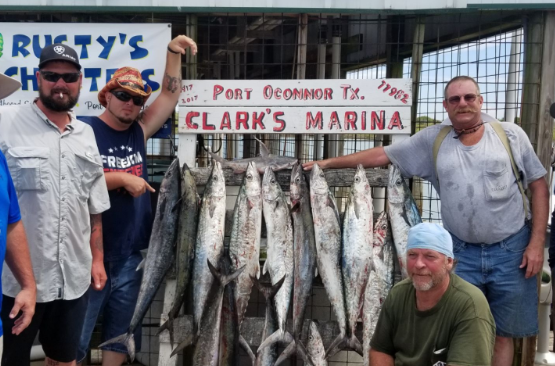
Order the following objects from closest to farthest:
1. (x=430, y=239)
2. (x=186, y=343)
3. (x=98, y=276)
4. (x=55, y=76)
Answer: (x=430, y=239)
(x=55, y=76)
(x=98, y=276)
(x=186, y=343)

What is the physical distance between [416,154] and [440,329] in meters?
1.53

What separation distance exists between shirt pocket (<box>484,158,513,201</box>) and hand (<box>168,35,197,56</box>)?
6.92 feet

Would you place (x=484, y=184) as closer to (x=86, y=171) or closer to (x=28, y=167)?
(x=86, y=171)

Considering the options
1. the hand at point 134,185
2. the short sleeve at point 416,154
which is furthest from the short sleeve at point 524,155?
the hand at point 134,185

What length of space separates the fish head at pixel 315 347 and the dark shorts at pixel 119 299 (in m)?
1.13

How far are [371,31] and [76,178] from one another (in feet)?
13.0

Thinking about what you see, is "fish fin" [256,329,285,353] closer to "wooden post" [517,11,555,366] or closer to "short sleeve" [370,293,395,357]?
"short sleeve" [370,293,395,357]

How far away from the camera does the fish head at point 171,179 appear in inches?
163

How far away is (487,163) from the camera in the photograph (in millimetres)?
3811

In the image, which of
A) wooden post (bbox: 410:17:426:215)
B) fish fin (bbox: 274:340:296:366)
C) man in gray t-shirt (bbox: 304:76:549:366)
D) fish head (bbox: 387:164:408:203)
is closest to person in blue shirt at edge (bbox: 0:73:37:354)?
fish fin (bbox: 274:340:296:366)

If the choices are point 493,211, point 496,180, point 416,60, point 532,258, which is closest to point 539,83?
point 416,60

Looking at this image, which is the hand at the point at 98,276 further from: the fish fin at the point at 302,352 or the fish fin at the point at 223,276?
the fish fin at the point at 302,352

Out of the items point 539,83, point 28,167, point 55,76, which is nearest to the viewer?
point 28,167

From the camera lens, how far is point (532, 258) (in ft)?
12.6
